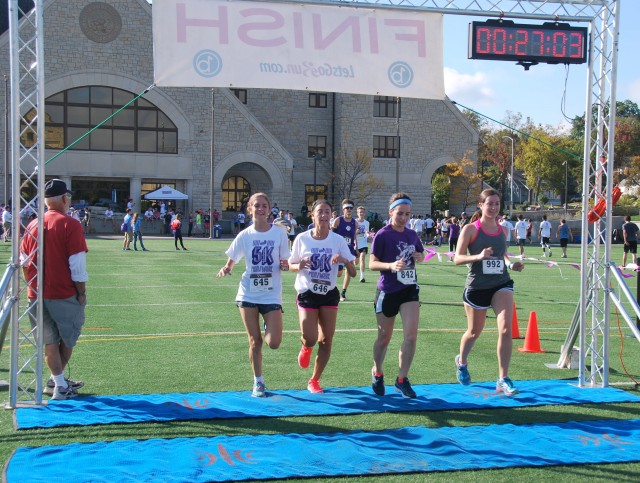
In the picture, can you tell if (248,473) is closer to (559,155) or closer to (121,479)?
(121,479)

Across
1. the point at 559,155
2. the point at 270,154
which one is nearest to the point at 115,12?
the point at 270,154

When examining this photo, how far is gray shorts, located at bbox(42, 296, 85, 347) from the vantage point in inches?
281

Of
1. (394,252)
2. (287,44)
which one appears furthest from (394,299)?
(287,44)

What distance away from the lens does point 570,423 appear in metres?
6.72

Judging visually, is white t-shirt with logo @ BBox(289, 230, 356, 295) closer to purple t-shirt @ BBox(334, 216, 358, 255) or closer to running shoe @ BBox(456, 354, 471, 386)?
running shoe @ BBox(456, 354, 471, 386)

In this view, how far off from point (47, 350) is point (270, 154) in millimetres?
47264

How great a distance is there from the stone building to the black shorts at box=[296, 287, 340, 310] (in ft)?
133

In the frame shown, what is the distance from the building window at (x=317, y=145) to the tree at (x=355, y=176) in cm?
216

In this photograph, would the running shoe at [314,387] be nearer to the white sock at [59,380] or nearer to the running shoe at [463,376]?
the running shoe at [463,376]

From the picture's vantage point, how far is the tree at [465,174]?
58.8 m

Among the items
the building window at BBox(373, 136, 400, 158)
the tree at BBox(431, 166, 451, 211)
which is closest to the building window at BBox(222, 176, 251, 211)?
the building window at BBox(373, 136, 400, 158)

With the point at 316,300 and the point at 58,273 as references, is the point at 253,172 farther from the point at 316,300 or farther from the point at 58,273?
the point at 58,273

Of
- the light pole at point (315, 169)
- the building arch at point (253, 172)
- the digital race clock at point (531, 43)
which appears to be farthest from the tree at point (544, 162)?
the digital race clock at point (531, 43)

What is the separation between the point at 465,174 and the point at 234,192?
18.3 m
